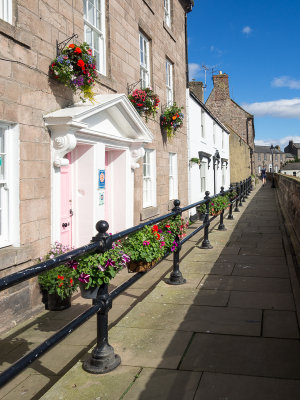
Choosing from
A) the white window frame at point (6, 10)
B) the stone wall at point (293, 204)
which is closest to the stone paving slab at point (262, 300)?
the stone wall at point (293, 204)

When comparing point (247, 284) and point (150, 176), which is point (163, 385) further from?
point (150, 176)

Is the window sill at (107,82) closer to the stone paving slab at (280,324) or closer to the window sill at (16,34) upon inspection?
the window sill at (16,34)

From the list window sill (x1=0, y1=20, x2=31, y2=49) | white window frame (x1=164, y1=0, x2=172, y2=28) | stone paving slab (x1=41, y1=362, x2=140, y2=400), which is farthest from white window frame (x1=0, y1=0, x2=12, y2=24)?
white window frame (x1=164, y1=0, x2=172, y2=28)

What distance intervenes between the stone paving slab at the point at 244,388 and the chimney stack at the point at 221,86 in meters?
35.9

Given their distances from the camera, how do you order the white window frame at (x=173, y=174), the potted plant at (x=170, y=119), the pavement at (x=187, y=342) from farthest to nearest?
the white window frame at (x=173, y=174), the potted plant at (x=170, y=119), the pavement at (x=187, y=342)

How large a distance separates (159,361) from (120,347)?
472 millimetres

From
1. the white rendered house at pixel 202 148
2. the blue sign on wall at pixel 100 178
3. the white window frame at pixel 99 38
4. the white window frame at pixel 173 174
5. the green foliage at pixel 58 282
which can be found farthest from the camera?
the white rendered house at pixel 202 148

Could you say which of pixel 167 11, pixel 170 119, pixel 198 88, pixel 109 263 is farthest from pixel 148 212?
pixel 198 88

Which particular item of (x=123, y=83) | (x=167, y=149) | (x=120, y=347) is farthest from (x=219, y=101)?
(x=120, y=347)

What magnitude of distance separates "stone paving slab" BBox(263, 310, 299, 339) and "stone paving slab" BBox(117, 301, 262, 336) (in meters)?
0.08

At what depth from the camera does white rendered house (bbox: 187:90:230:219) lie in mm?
13578

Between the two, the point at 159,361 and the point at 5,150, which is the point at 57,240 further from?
the point at 159,361

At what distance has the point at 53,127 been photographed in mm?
5191

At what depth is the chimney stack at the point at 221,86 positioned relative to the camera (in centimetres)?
3575
